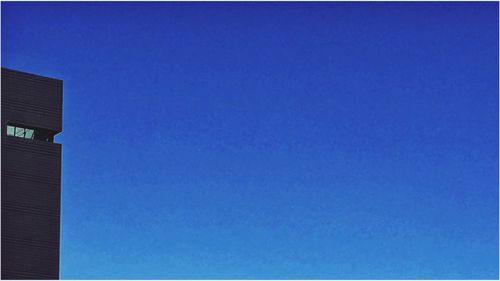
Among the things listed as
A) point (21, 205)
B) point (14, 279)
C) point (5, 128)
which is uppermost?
point (5, 128)

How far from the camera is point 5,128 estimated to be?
130625 millimetres

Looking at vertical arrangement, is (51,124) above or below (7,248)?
above

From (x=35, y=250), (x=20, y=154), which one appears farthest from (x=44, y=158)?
(x=35, y=250)

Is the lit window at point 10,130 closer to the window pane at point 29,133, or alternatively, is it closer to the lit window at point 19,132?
the lit window at point 19,132

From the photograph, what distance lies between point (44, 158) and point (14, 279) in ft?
60.2

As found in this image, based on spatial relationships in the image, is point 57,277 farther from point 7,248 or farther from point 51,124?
point 51,124

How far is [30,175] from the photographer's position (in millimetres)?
131125

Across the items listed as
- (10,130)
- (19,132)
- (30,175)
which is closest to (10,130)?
(10,130)

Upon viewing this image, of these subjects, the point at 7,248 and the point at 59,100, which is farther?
the point at 59,100

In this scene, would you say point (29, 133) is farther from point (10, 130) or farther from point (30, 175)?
point (30, 175)

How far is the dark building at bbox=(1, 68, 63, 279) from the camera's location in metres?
127

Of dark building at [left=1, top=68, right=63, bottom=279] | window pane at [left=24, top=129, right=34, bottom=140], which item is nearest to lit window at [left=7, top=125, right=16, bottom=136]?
dark building at [left=1, top=68, right=63, bottom=279]

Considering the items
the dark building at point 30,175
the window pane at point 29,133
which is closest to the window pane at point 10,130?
the dark building at point 30,175

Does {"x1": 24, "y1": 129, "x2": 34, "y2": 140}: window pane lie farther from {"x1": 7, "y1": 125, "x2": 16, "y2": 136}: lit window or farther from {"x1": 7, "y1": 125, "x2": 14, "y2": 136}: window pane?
{"x1": 7, "y1": 125, "x2": 14, "y2": 136}: window pane
